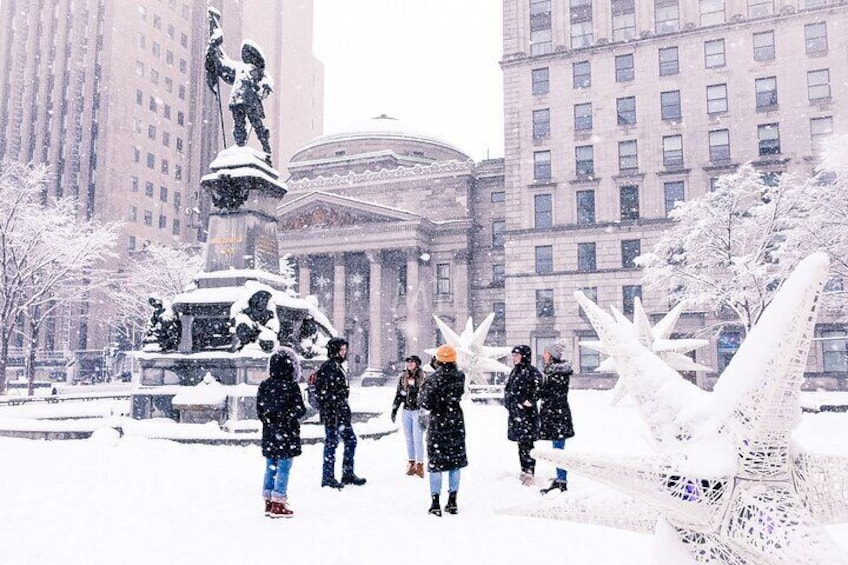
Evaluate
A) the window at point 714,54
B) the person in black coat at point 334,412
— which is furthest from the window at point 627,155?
the person in black coat at point 334,412

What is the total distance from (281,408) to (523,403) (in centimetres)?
320

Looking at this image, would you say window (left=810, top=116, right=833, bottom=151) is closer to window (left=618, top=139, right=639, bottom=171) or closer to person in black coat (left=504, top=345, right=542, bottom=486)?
window (left=618, top=139, right=639, bottom=171)

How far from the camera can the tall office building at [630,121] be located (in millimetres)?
41594

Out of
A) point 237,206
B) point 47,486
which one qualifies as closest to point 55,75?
point 237,206

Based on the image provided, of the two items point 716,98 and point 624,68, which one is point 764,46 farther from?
point 624,68

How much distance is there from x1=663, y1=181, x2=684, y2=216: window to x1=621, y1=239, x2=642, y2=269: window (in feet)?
8.88

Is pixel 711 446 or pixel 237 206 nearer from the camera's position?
pixel 711 446

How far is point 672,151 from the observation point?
145 feet

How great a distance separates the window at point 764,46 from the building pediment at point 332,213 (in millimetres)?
25243

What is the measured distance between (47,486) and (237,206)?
8594 mm

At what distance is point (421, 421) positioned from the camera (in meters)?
8.19

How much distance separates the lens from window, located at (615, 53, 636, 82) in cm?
4550

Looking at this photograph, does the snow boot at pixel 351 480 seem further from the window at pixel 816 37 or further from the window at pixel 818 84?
the window at pixel 816 37

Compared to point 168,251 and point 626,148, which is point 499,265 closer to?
point 626,148
